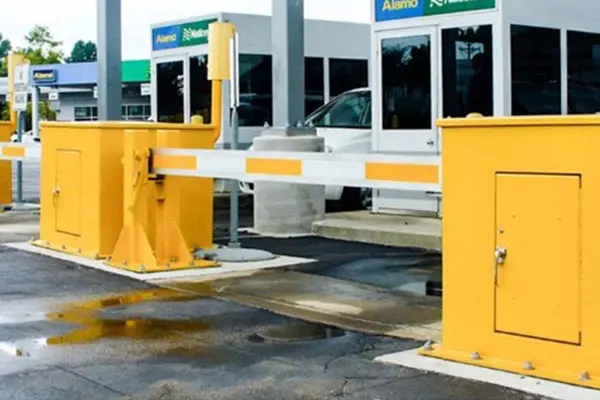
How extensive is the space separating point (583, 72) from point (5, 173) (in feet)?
30.6

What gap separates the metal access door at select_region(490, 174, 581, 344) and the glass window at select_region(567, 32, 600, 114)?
7863mm

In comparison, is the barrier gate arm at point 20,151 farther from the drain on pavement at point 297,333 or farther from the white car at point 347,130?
the drain on pavement at point 297,333

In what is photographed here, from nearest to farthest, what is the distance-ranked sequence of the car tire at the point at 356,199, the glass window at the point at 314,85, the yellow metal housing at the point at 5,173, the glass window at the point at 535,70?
the glass window at the point at 535,70, the car tire at the point at 356,199, the yellow metal housing at the point at 5,173, the glass window at the point at 314,85

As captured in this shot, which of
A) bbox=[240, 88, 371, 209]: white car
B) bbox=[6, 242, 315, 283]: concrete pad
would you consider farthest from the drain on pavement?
bbox=[240, 88, 371, 209]: white car

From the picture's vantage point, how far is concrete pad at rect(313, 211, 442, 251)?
11.7 m

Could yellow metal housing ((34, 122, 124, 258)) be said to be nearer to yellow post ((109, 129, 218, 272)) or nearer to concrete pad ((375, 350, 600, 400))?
yellow post ((109, 129, 218, 272))

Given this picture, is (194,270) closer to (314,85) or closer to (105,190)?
(105,190)

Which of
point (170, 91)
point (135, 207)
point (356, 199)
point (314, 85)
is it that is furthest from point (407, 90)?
point (170, 91)

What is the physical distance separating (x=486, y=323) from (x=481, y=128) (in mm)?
1165

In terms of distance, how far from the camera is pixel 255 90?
60.7 ft

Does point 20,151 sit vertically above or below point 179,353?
above

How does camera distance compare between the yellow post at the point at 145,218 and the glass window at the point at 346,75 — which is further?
the glass window at the point at 346,75

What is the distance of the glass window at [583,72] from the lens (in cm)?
1340

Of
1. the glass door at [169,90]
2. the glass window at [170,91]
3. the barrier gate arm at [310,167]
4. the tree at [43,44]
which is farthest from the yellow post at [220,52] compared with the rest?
the tree at [43,44]
